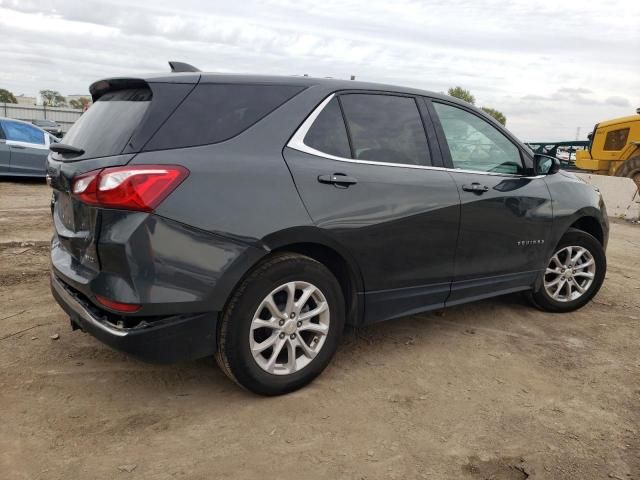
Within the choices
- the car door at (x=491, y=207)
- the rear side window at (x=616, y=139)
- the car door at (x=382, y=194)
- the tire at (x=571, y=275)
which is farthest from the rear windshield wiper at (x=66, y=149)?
the rear side window at (x=616, y=139)

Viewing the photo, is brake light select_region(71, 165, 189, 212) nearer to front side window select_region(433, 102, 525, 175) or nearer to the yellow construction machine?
front side window select_region(433, 102, 525, 175)

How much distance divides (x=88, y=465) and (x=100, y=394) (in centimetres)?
64

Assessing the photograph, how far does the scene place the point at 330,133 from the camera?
3096 mm

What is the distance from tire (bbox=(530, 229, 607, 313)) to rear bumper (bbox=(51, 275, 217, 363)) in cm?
297

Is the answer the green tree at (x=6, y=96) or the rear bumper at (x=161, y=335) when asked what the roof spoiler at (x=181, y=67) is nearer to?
the rear bumper at (x=161, y=335)

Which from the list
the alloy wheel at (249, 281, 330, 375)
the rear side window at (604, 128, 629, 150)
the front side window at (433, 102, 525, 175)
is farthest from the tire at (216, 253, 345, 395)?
the rear side window at (604, 128, 629, 150)

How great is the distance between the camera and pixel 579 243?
459 centimetres

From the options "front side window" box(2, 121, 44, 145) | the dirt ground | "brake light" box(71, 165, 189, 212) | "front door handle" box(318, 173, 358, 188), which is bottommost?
the dirt ground

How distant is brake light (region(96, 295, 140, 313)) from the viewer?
2.48 metres

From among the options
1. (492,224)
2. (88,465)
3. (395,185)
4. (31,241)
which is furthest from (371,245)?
(31,241)

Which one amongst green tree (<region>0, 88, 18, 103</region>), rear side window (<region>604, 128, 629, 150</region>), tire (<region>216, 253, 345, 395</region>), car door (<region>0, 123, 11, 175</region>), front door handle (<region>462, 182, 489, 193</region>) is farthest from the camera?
green tree (<region>0, 88, 18, 103</region>)

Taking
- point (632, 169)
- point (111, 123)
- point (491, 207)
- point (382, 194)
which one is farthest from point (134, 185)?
point (632, 169)

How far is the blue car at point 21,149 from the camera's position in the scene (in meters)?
11.1

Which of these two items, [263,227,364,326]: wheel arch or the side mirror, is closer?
[263,227,364,326]: wheel arch
